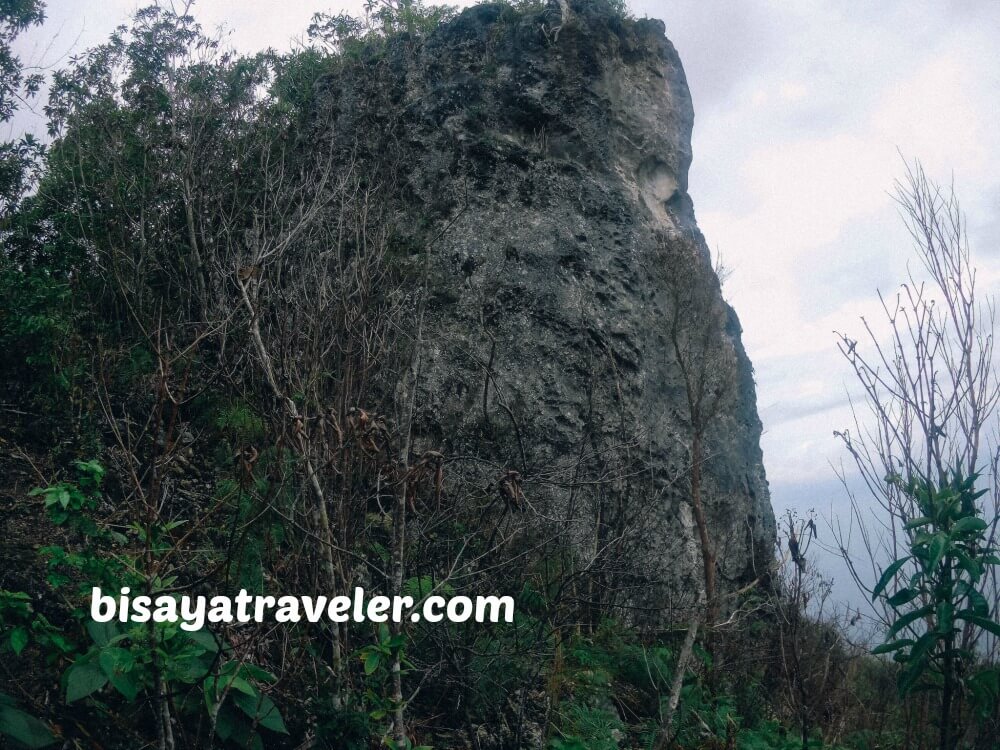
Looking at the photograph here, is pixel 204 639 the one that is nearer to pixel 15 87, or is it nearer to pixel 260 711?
pixel 260 711

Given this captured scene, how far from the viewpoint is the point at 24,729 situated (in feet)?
10.7

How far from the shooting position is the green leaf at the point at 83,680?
3215 millimetres

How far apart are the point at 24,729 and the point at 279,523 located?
159 cm

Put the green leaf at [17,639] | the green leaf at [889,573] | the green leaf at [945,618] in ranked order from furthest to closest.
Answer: the green leaf at [889,573] < the green leaf at [945,618] < the green leaf at [17,639]

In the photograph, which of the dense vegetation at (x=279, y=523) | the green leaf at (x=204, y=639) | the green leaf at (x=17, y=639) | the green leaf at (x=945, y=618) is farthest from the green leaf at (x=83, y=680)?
the green leaf at (x=945, y=618)

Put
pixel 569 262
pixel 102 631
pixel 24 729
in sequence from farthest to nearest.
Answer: pixel 569 262, pixel 102 631, pixel 24 729

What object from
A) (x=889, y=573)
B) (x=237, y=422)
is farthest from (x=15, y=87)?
(x=889, y=573)

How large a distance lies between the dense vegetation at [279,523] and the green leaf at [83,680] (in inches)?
0.4

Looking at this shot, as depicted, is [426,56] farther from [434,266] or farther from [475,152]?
[434,266]

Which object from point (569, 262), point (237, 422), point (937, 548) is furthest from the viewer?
point (569, 262)

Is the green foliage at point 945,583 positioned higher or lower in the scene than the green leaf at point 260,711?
higher

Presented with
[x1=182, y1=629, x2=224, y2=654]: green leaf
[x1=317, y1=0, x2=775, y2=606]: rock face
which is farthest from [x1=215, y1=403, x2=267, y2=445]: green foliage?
[x1=182, y1=629, x2=224, y2=654]: green leaf

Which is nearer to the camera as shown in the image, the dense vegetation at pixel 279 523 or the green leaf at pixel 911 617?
the dense vegetation at pixel 279 523

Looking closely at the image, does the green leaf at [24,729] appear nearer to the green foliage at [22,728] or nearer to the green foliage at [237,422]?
the green foliage at [22,728]
